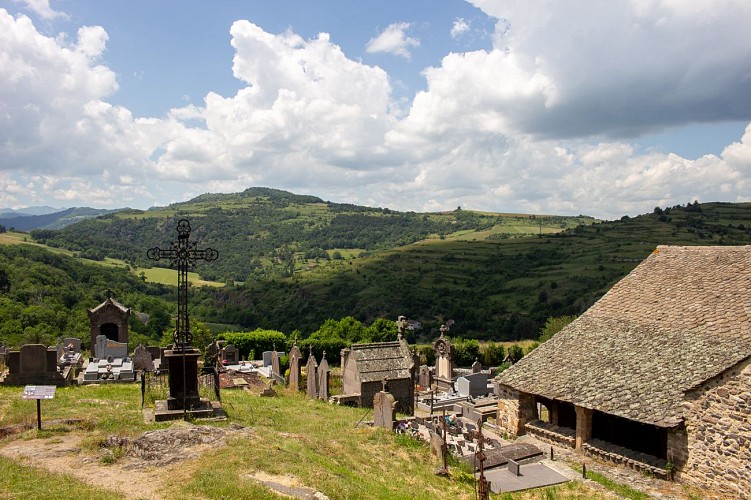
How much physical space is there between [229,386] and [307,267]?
12692 centimetres

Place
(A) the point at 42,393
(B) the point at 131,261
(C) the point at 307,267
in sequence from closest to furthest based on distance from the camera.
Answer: (A) the point at 42,393
(B) the point at 131,261
(C) the point at 307,267

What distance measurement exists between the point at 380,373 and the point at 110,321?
2029 centimetres

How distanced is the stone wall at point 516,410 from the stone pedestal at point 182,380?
1233 centimetres

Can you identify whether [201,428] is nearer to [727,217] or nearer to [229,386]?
[229,386]

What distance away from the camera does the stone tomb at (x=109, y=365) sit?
82.4 feet

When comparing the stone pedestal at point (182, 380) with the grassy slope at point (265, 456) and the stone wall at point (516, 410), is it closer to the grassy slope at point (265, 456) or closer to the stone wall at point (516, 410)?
the grassy slope at point (265, 456)

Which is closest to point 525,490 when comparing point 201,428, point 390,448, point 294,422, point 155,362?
point 390,448

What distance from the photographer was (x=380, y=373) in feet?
85.8

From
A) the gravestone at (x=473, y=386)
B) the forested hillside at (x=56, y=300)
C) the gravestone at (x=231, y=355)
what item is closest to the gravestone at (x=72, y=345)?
the forested hillside at (x=56, y=300)

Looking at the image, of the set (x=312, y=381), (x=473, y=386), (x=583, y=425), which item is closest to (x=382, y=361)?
(x=312, y=381)

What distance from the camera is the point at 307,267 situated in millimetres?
153750

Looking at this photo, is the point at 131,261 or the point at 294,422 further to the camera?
the point at 131,261

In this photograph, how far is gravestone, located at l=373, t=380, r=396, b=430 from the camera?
61.7ft

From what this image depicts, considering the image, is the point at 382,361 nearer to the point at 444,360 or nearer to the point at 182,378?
the point at 444,360
